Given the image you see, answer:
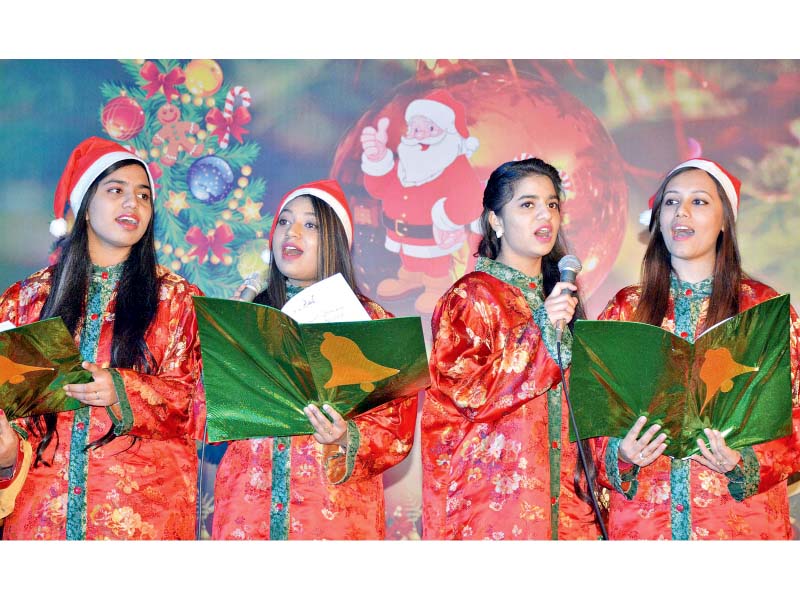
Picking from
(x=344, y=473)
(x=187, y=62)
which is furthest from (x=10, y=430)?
(x=187, y=62)

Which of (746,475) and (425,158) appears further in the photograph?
(425,158)

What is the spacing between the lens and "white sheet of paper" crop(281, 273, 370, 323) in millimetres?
3473

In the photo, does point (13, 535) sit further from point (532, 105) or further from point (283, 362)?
point (532, 105)

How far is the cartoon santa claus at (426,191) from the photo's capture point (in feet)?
14.7

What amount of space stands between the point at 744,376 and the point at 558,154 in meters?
1.56

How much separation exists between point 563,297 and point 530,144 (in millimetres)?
1205

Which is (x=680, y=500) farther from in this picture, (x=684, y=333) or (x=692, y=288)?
(x=692, y=288)

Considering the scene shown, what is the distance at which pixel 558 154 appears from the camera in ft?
14.7

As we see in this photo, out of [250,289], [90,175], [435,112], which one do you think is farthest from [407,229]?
[90,175]

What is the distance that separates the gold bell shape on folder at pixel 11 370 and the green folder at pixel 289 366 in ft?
1.73

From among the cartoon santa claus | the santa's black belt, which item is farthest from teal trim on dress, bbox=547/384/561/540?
the santa's black belt

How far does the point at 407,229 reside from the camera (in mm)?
4484

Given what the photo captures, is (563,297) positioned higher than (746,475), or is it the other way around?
(563,297)

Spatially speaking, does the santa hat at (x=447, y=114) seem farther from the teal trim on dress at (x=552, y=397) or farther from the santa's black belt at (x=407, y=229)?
the teal trim on dress at (x=552, y=397)
